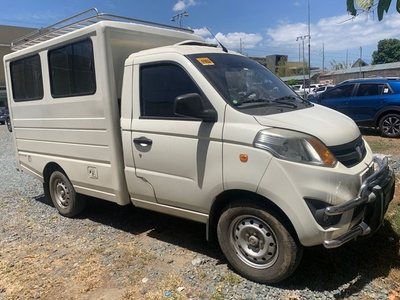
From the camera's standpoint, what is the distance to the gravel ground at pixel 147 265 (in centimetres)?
329

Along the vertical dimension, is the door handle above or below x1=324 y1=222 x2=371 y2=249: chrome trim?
above

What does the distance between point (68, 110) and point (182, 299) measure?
2.91m

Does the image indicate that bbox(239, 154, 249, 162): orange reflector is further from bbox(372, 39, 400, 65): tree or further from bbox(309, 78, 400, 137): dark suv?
bbox(372, 39, 400, 65): tree

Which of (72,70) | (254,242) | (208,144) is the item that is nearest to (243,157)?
(208,144)

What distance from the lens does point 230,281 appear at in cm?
341

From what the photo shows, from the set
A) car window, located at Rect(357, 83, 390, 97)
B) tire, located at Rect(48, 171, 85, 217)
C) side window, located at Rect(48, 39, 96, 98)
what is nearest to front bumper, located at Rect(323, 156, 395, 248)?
side window, located at Rect(48, 39, 96, 98)

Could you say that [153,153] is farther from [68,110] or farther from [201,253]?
[68,110]

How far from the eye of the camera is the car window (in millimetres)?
11162

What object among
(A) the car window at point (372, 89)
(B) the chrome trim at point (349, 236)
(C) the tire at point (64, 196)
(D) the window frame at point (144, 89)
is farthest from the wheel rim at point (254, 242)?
(A) the car window at point (372, 89)

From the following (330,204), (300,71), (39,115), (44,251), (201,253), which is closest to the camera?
(330,204)

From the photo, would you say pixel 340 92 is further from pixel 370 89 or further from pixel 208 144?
pixel 208 144

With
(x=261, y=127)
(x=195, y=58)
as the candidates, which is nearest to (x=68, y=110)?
(x=195, y=58)

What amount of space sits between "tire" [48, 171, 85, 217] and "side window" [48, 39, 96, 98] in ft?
4.14

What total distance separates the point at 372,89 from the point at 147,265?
33.2 feet
